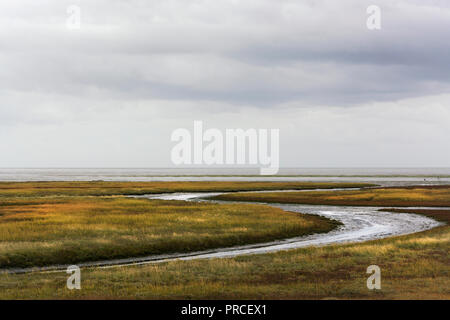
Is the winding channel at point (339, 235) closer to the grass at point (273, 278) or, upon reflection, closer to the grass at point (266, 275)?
the grass at point (266, 275)

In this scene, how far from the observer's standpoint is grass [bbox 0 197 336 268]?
109 feet

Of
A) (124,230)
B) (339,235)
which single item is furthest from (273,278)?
(339,235)

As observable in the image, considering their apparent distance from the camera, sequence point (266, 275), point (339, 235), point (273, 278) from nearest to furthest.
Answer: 1. point (273, 278)
2. point (266, 275)
3. point (339, 235)

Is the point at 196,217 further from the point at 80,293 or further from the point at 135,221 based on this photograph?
the point at 80,293

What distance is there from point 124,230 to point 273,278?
19.9 metres

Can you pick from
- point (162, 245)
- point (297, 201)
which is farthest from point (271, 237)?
point (297, 201)

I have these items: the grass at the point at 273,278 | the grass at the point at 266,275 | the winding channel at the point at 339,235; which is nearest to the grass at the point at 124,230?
the grass at the point at 266,275

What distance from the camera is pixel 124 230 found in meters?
40.9

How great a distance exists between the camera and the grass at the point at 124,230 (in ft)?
109

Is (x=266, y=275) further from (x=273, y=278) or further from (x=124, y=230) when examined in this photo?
(x=124, y=230)

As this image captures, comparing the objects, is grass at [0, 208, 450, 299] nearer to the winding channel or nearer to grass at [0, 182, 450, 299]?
grass at [0, 182, 450, 299]

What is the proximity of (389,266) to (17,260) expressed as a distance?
22794 mm

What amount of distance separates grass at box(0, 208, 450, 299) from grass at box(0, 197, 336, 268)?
657 cm
